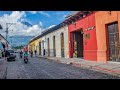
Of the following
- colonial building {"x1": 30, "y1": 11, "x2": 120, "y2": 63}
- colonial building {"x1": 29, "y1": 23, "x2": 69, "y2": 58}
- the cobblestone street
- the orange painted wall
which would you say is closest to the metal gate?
colonial building {"x1": 30, "y1": 11, "x2": 120, "y2": 63}

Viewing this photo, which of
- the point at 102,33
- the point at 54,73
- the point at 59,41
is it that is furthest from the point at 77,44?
the point at 54,73

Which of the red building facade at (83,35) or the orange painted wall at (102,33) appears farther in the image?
the red building facade at (83,35)

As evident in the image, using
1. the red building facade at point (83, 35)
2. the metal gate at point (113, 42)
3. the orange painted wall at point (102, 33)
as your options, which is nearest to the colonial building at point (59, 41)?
the red building facade at point (83, 35)

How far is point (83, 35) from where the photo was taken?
114 feet

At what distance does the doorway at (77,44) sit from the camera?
130 feet

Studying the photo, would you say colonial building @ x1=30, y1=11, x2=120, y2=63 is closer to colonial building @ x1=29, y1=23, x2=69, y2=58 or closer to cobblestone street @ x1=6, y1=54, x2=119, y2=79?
colonial building @ x1=29, y1=23, x2=69, y2=58

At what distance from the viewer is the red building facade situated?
30.4 metres

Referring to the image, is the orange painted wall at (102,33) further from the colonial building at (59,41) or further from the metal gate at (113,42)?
the colonial building at (59,41)

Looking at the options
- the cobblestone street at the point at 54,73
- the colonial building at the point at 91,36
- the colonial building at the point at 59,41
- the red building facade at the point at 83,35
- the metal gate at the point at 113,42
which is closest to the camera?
the cobblestone street at the point at 54,73
